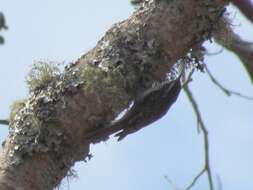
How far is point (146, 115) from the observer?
242cm

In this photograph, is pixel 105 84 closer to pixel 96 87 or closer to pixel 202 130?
pixel 96 87

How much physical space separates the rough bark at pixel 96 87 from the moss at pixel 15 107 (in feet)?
0.07

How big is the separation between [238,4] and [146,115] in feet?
1.54

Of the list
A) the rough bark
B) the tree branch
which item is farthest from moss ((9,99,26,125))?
the tree branch

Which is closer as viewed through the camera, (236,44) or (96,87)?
(96,87)

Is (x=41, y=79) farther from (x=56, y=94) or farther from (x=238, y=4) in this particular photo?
(x=238, y=4)

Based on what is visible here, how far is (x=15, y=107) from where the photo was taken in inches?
96.0

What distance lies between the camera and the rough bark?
2197 mm

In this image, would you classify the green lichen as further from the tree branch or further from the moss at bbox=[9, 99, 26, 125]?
the tree branch

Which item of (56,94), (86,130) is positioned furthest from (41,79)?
(86,130)

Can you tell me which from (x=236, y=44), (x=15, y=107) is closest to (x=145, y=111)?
(x=15, y=107)

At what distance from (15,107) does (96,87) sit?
1.09 feet

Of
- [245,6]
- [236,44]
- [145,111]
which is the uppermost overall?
[236,44]

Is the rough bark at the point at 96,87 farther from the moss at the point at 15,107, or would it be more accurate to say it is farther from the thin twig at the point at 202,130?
the thin twig at the point at 202,130
